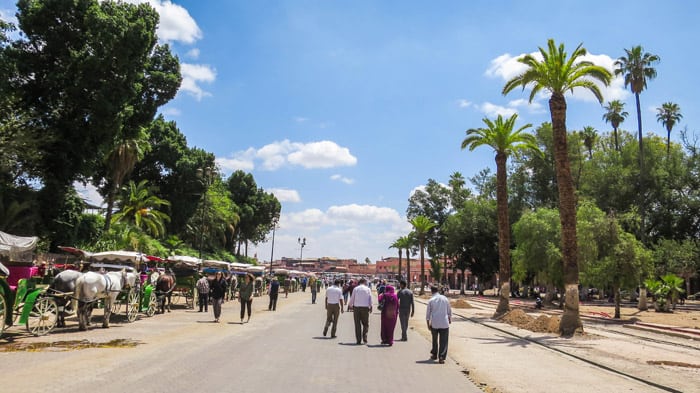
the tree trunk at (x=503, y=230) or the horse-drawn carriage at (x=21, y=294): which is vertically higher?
the tree trunk at (x=503, y=230)

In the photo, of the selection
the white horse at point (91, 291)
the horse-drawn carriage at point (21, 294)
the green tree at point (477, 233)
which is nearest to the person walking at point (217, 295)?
the white horse at point (91, 291)

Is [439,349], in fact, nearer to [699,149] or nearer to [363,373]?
[363,373]

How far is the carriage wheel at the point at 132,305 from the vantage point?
1832cm

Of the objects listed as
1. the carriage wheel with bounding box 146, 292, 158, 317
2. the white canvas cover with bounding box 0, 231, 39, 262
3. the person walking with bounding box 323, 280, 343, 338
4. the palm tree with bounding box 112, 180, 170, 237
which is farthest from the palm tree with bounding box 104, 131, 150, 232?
the person walking with bounding box 323, 280, 343, 338

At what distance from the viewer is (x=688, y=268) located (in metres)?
42.2

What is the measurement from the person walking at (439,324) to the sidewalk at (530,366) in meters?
0.50

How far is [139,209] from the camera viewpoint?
1838 inches

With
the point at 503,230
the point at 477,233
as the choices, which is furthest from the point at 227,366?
the point at 477,233

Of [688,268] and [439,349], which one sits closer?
[439,349]

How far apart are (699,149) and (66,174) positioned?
52346 mm

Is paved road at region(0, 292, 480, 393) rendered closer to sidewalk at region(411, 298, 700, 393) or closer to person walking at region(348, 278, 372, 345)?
person walking at region(348, 278, 372, 345)

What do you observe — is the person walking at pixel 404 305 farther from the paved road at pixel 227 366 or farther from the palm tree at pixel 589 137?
the palm tree at pixel 589 137

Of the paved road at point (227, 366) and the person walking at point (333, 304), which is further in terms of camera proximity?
the person walking at point (333, 304)

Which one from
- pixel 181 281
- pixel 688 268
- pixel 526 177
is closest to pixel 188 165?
pixel 181 281
